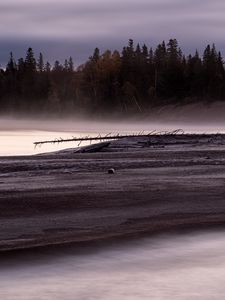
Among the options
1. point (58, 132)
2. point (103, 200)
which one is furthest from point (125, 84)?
point (103, 200)

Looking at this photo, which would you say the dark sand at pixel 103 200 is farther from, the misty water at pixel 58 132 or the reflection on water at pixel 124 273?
the misty water at pixel 58 132

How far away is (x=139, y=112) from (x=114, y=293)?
119m

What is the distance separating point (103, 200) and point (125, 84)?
126464 mm

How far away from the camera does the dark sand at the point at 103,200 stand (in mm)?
12312

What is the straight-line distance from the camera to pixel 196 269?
9.85 m

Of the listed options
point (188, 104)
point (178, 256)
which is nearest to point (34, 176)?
point (178, 256)

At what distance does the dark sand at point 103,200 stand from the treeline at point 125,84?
91460mm

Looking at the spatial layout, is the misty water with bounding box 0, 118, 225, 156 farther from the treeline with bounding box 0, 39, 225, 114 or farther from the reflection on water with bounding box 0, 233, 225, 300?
the reflection on water with bounding box 0, 233, 225, 300

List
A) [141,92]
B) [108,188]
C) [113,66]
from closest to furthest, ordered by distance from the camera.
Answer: [108,188]
[141,92]
[113,66]

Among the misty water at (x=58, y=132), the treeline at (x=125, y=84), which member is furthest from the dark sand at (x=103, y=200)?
the treeline at (x=125, y=84)

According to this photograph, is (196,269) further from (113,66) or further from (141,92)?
(113,66)

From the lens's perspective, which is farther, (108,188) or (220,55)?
(220,55)

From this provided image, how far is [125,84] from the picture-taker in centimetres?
14162

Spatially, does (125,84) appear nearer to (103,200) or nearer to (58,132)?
(58,132)
